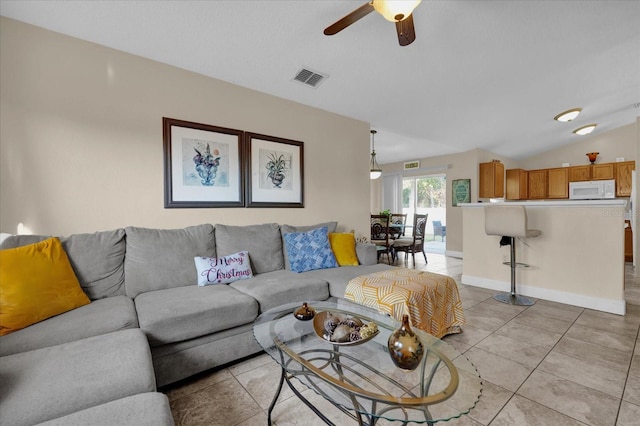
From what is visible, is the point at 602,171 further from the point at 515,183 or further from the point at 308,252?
the point at 308,252

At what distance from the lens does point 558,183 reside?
266 inches

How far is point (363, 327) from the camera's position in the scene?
1.47 m

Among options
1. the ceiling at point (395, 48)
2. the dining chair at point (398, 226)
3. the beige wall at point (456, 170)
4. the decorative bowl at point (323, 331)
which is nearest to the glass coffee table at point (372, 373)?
the decorative bowl at point (323, 331)

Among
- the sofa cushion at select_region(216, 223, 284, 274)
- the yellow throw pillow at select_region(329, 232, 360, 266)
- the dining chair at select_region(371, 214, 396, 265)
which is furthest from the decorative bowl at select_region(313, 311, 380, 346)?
the dining chair at select_region(371, 214, 396, 265)

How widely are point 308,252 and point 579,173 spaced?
7215 mm

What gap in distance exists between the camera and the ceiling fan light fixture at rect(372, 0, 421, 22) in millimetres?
1610

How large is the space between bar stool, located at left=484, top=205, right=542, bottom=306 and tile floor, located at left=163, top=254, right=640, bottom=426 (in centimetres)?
60

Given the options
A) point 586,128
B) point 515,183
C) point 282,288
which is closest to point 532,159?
point 515,183

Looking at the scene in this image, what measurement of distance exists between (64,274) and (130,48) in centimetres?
186

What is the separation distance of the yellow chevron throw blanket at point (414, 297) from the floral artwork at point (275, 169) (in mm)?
1492

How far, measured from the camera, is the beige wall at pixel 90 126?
2.02 metres

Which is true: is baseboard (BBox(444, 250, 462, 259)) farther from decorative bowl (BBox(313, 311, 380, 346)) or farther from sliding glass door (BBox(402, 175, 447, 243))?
decorative bowl (BBox(313, 311, 380, 346))

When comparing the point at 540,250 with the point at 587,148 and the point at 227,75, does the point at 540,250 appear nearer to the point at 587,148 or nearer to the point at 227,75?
the point at 227,75

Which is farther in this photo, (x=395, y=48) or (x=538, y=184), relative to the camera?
(x=538, y=184)
